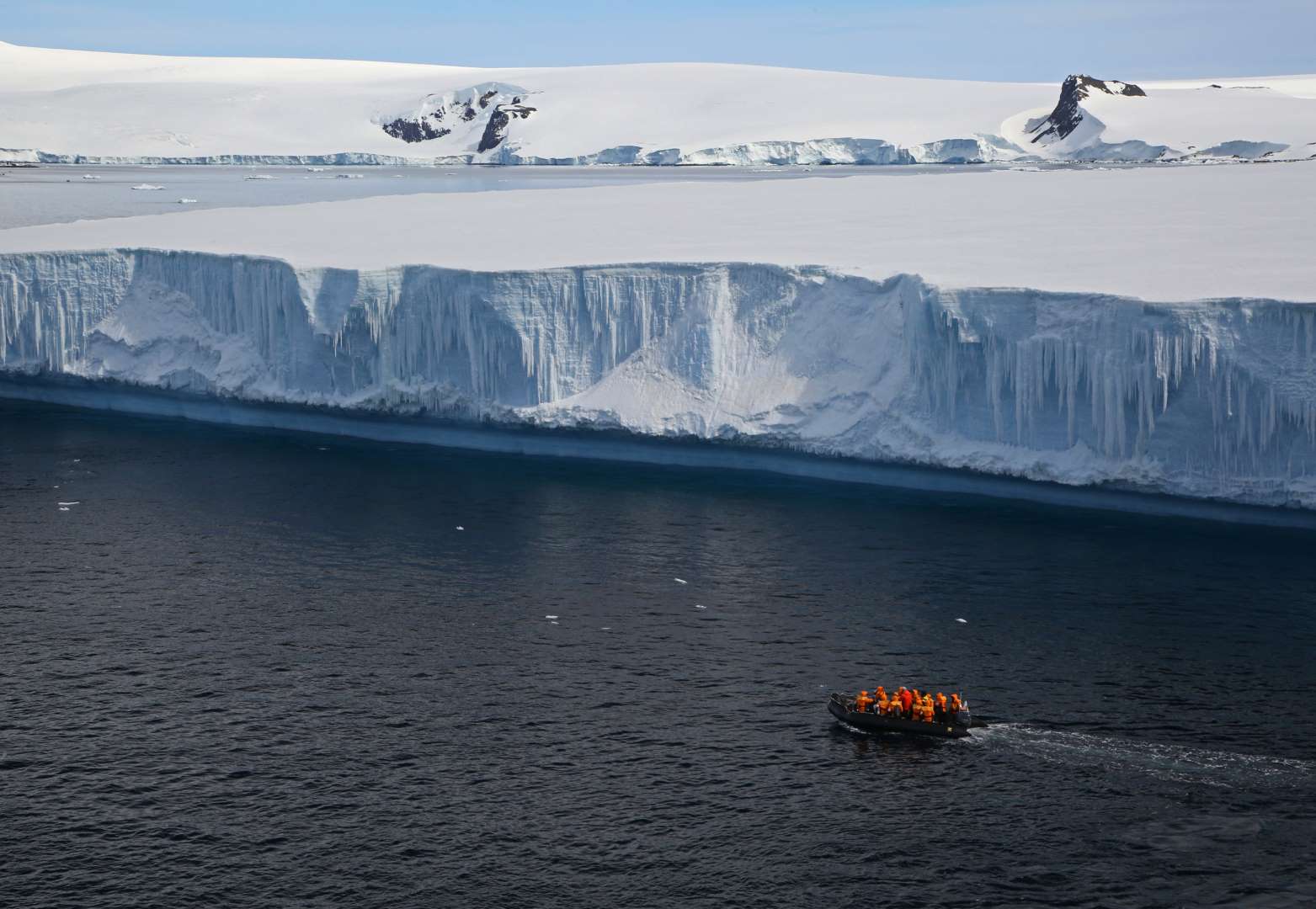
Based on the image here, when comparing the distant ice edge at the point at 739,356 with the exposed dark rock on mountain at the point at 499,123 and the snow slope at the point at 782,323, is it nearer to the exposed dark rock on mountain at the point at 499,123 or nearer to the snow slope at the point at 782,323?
the snow slope at the point at 782,323

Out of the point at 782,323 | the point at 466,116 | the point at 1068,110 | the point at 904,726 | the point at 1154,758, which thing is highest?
the point at 466,116

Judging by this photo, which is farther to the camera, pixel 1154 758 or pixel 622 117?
pixel 622 117

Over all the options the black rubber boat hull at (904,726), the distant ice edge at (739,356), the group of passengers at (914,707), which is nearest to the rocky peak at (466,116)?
the distant ice edge at (739,356)

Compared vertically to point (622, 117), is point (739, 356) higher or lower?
lower

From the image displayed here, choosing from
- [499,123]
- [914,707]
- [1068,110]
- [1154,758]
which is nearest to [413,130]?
[499,123]

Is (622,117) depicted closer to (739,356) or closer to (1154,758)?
(739,356)

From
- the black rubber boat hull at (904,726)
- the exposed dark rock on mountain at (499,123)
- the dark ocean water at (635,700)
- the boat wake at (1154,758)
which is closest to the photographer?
the dark ocean water at (635,700)
